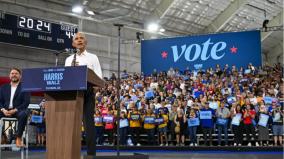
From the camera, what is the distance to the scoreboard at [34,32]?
650 inches

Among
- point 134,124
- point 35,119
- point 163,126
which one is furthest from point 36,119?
point 163,126

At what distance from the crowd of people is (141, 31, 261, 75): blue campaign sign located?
232 centimetres

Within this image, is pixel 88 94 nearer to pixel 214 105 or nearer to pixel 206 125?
pixel 206 125

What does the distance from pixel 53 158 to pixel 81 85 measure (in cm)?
76

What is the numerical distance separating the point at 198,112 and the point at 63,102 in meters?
8.20

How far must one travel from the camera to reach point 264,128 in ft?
35.1

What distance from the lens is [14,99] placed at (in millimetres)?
5422

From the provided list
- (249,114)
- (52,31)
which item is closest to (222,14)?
(52,31)

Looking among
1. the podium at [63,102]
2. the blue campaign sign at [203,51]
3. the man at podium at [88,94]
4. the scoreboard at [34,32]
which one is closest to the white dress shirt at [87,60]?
the man at podium at [88,94]

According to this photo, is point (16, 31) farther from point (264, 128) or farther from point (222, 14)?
point (222, 14)

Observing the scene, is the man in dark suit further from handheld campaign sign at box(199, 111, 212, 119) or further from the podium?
handheld campaign sign at box(199, 111, 212, 119)

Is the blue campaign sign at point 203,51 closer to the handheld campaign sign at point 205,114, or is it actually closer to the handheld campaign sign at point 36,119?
the handheld campaign sign at point 205,114

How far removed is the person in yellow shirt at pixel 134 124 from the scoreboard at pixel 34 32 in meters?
6.96

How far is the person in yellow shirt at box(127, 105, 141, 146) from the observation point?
12.2 meters
